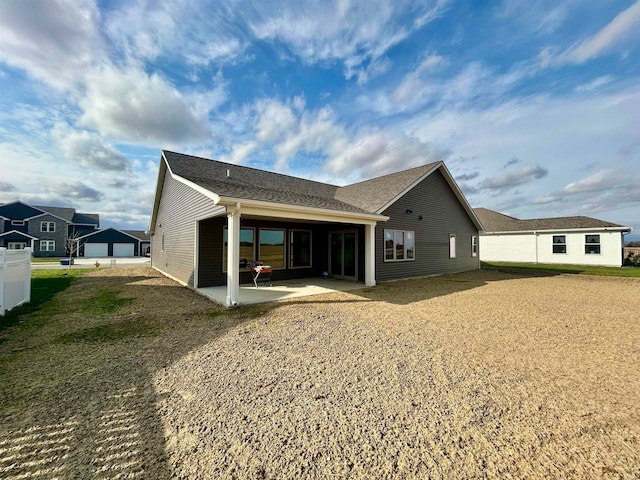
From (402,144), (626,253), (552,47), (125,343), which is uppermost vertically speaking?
(402,144)

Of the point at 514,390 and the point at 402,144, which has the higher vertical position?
the point at 402,144

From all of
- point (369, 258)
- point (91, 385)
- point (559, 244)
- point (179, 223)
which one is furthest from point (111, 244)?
point (559, 244)

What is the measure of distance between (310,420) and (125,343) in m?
3.83

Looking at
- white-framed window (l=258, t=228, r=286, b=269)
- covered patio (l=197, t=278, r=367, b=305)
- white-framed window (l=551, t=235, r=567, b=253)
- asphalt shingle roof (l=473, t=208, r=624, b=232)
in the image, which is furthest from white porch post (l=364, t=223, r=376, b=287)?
white-framed window (l=551, t=235, r=567, b=253)

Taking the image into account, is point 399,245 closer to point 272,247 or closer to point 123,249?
point 272,247

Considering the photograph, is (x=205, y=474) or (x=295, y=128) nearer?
(x=205, y=474)

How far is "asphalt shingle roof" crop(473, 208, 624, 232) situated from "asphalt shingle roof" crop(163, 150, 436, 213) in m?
10.8

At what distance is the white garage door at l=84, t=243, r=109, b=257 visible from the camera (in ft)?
114

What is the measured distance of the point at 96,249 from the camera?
116 ft

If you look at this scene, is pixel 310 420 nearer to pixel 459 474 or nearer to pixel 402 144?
pixel 459 474

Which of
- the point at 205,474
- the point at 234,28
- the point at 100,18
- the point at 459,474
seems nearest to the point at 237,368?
the point at 205,474

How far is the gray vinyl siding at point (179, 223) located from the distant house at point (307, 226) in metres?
0.04

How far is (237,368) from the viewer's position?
363 cm

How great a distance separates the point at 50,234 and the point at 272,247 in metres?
40.7
